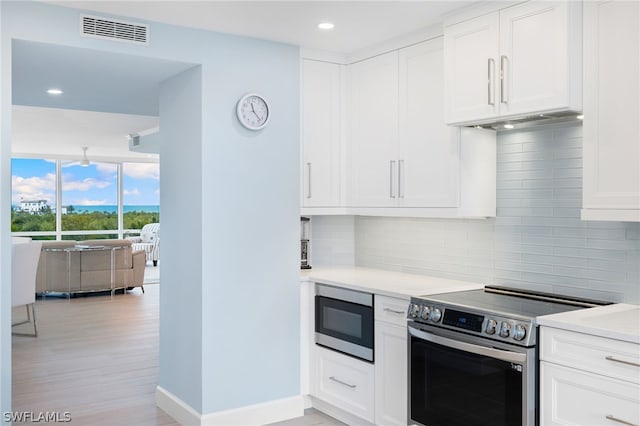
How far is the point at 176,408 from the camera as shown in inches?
159

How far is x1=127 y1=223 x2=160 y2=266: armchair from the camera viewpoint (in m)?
13.5

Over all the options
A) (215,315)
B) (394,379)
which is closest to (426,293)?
(394,379)

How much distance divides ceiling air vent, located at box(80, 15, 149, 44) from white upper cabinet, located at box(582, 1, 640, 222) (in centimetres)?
237

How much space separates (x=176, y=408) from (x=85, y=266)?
20.5 feet

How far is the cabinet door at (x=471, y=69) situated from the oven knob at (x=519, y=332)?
3.67 feet

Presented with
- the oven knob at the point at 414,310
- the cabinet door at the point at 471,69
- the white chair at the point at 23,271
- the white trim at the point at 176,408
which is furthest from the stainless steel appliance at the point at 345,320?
the white chair at the point at 23,271

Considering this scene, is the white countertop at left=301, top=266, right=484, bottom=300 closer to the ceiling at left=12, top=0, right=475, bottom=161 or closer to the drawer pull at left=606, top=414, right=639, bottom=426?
the drawer pull at left=606, top=414, right=639, bottom=426

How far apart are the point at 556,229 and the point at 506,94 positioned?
82 centimetres

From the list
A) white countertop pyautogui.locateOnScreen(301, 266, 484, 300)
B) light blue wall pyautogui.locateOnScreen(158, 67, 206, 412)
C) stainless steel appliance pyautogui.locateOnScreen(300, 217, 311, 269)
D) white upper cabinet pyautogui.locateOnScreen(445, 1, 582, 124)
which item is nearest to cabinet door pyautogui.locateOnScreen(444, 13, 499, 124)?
white upper cabinet pyautogui.locateOnScreen(445, 1, 582, 124)

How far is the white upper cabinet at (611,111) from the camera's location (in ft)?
8.56

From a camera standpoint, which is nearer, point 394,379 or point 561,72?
point 561,72

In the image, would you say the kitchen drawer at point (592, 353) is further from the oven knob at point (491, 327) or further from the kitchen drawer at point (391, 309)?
the kitchen drawer at point (391, 309)

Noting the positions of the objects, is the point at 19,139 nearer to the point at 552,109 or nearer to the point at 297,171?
the point at 297,171

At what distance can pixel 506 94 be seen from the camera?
3.05m
